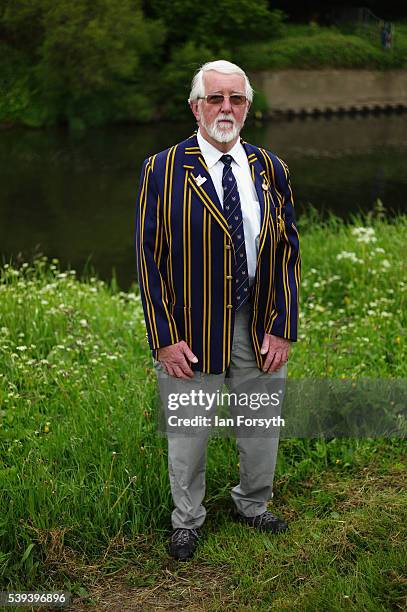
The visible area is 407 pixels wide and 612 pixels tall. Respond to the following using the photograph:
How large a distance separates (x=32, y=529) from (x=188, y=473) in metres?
0.71

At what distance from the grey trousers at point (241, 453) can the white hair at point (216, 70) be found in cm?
86

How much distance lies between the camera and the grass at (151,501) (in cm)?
310

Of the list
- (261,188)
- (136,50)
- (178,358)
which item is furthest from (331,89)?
(178,358)

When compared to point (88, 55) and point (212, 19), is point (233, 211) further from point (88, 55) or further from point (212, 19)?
point (212, 19)

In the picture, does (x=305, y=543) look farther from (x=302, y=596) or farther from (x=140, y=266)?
(x=140, y=266)

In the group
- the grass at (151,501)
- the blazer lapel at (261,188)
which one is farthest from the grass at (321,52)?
the blazer lapel at (261,188)

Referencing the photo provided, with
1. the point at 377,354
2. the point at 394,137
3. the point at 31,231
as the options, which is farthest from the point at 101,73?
the point at 377,354

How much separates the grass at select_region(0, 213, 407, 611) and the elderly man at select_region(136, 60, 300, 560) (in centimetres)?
24

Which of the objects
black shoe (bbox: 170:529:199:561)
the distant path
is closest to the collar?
black shoe (bbox: 170:529:199:561)

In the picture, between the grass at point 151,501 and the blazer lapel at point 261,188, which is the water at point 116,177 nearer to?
the grass at point 151,501

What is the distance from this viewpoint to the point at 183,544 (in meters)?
3.33

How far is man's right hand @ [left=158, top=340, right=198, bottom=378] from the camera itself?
310cm

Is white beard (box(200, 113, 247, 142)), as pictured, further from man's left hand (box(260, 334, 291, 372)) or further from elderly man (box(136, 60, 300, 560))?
man's left hand (box(260, 334, 291, 372))

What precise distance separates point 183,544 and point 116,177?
64.6 ft
